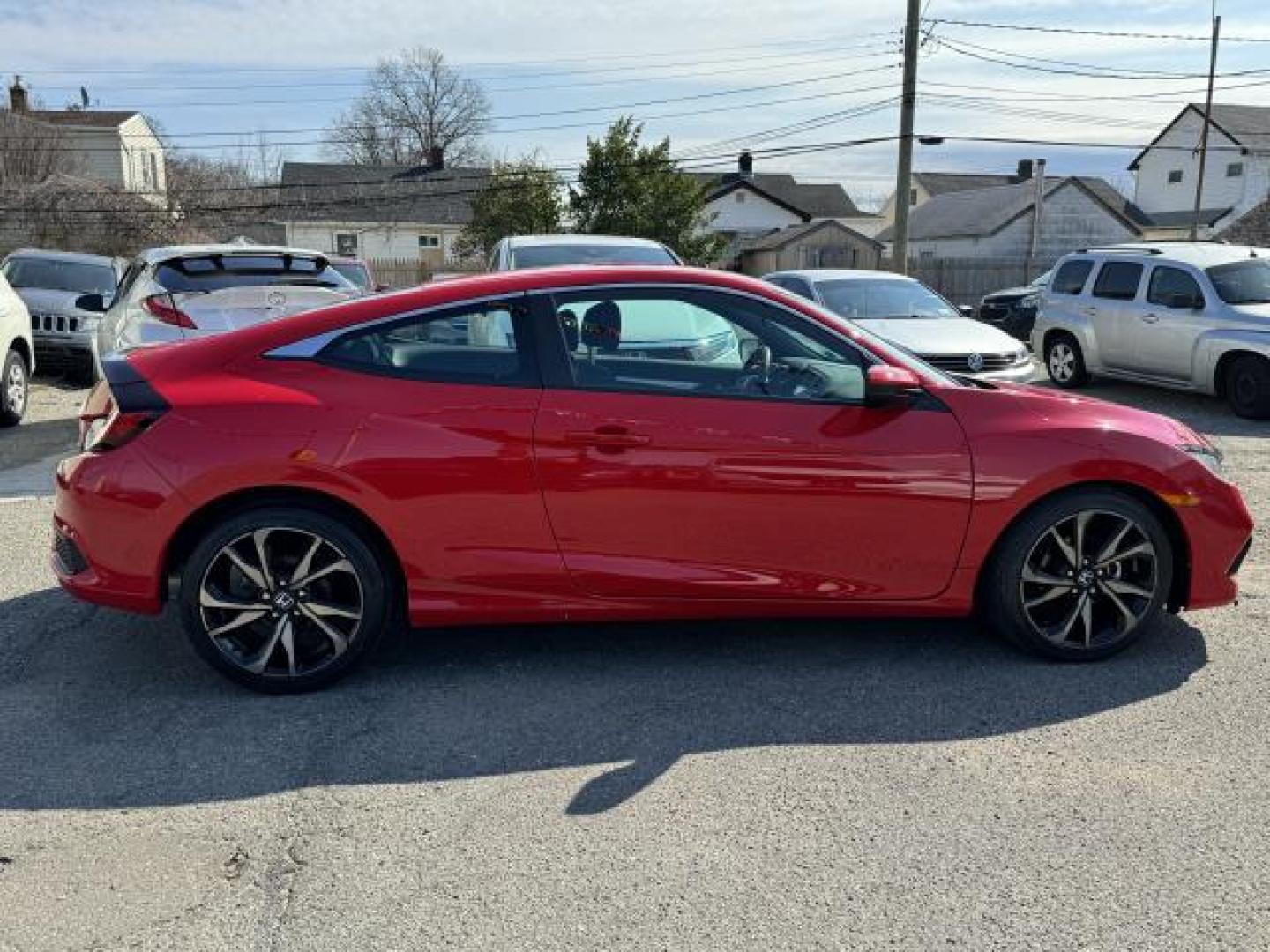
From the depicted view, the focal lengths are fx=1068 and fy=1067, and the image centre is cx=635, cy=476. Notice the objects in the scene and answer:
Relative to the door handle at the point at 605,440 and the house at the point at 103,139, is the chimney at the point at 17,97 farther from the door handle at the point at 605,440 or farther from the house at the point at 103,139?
the door handle at the point at 605,440

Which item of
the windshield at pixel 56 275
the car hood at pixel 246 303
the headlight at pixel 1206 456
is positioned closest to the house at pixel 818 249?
the windshield at pixel 56 275

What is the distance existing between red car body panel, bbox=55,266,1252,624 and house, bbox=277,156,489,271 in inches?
1863

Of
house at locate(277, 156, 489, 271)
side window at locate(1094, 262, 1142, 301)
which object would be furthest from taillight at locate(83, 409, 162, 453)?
house at locate(277, 156, 489, 271)

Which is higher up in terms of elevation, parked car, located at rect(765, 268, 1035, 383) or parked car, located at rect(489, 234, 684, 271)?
parked car, located at rect(489, 234, 684, 271)

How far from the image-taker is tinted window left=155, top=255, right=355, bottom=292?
802cm

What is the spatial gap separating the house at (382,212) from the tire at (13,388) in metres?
40.6

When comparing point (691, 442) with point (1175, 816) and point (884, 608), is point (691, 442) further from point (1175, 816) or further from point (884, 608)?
point (1175, 816)

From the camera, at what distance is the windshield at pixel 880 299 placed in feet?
36.9

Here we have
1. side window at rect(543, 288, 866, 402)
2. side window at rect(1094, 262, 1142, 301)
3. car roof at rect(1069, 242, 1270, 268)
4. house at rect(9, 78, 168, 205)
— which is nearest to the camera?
side window at rect(543, 288, 866, 402)

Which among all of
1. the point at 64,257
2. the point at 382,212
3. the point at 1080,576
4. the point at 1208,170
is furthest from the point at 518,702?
the point at 1208,170

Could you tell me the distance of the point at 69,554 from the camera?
4.11 meters

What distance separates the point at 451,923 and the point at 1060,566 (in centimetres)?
285

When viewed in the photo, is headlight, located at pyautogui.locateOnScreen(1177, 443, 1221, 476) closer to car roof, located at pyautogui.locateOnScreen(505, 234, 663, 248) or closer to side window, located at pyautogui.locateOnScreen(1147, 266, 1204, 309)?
car roof, located at pyautogui.locateOnScreen(505, 234, 663, 248)

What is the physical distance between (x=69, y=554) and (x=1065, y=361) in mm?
12458
